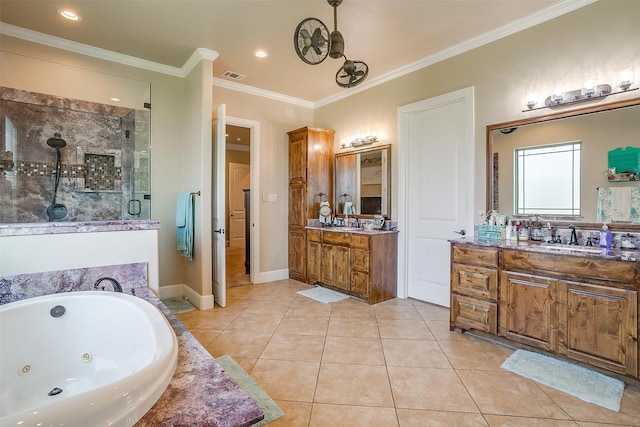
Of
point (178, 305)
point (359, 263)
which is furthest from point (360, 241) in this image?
point (178, 305)

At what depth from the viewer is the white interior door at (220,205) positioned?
11.5ft

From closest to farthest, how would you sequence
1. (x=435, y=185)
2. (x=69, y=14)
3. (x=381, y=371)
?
1. (x=381, y=371)
2. (x=69, y=14)
3. (x=435, y=185)

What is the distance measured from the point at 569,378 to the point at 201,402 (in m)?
2.35

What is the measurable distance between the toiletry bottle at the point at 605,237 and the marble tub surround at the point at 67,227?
340 centimetres

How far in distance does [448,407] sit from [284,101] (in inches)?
174

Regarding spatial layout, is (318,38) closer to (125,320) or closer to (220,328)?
(125,320)

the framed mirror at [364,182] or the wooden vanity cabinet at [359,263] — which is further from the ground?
the framed mirror at [364,182]

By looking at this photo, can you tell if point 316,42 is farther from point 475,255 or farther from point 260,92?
point 260,92

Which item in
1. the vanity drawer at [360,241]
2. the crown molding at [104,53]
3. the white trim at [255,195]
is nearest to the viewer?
→ the crown molding at [104,53]

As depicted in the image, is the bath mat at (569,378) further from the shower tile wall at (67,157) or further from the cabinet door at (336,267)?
the shower tile wall at (67,157)

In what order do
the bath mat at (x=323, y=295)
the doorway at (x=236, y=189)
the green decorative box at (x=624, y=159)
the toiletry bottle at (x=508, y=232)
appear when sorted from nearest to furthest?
the green decorative box at (x=624, y=159)
the toiletry bottle at (x=508, y=232)
the bath mat at (x=323, y=295)
the doorway at (x=236, y=189)

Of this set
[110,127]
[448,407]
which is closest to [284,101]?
[110,127]

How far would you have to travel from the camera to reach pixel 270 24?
2.91 meters

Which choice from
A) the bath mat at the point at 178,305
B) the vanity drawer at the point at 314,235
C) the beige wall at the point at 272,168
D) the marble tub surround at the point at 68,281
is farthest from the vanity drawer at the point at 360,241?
the marble tub surround at the point at 68,281
